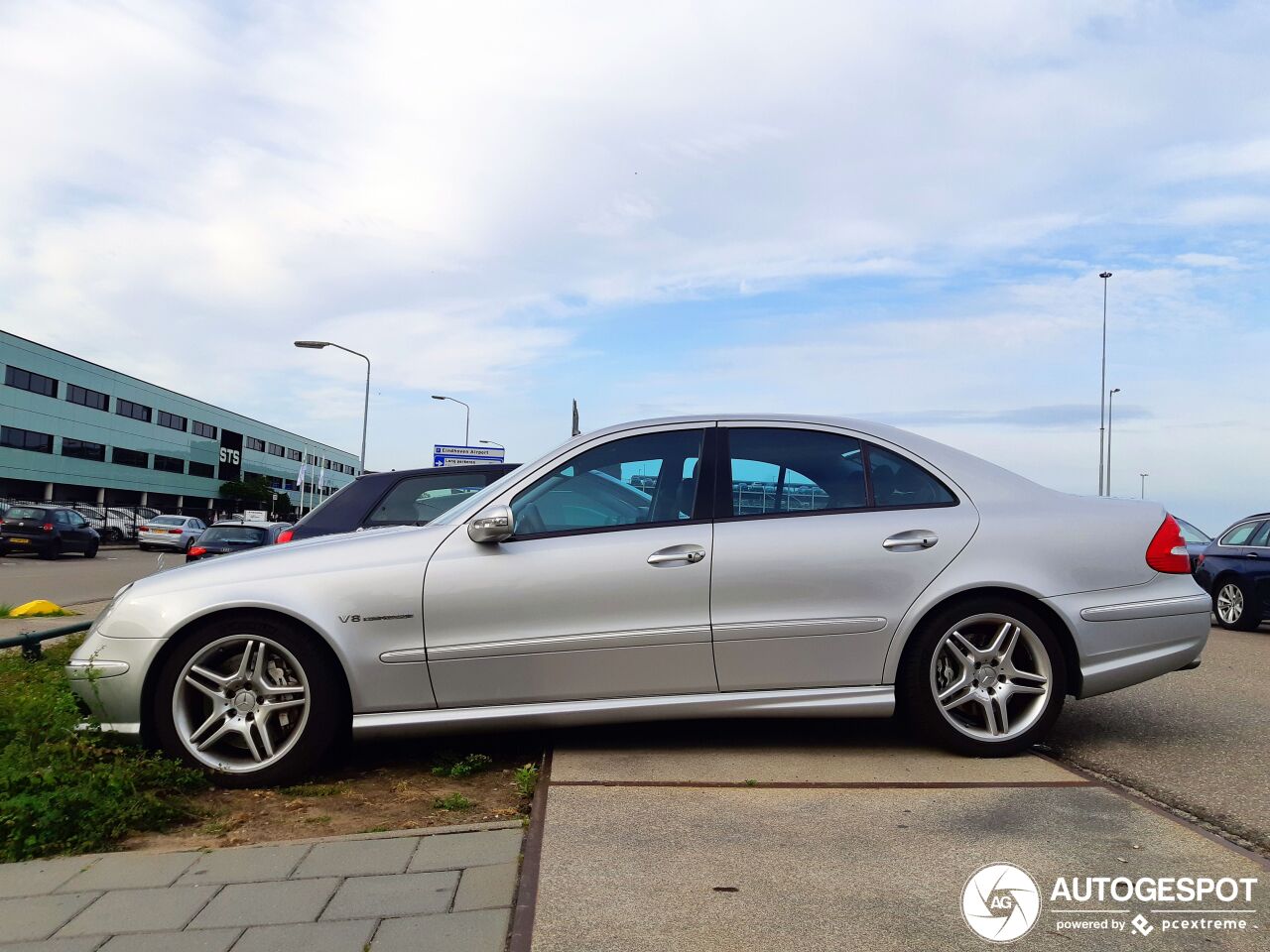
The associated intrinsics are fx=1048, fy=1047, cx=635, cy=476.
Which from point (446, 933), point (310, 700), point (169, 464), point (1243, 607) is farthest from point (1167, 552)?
point (169, 464)

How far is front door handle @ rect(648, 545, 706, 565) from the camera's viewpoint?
4.40m

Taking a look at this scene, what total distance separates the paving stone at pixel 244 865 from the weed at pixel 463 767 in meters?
0.97

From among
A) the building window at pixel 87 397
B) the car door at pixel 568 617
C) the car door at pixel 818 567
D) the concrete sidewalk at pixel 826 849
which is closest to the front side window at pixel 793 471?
the car door at pixel 818 567

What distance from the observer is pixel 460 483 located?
314 inches

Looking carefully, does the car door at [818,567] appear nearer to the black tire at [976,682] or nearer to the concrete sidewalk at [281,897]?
the black tire at [976,682]

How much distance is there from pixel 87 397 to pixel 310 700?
237 feet

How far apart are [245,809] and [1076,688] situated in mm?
3491

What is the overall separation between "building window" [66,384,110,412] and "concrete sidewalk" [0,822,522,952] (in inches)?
2778

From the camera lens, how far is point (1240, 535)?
1277 cm

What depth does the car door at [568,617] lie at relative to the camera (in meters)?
4.32

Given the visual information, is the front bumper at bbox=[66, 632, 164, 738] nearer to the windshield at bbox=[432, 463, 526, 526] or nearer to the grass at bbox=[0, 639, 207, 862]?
the grass at bbox=[0, 639, 207, 862]

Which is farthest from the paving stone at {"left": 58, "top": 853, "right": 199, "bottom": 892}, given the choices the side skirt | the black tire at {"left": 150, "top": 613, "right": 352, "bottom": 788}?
the side skirt

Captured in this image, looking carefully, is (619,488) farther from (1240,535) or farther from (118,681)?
(1240,535)

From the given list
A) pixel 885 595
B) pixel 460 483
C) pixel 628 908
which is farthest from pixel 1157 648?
pixel 460 483
